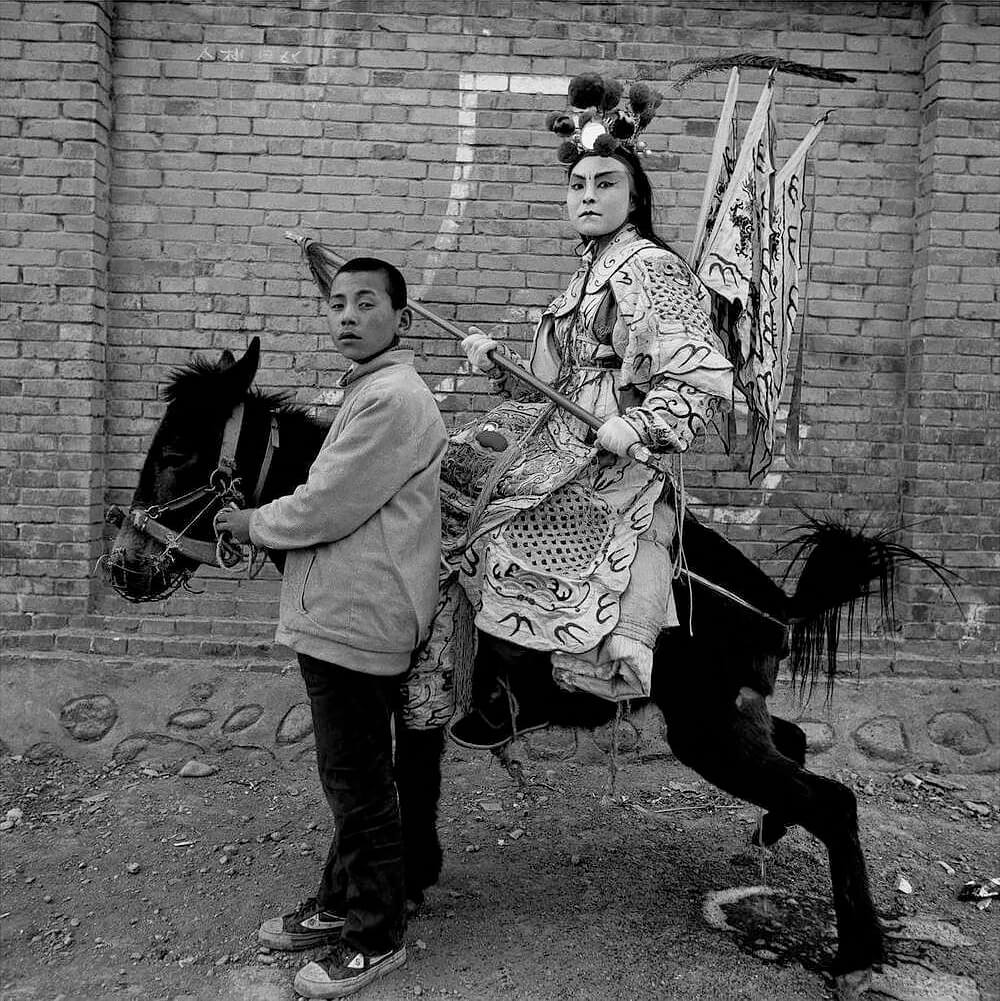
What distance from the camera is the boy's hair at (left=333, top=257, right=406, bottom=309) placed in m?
2.73

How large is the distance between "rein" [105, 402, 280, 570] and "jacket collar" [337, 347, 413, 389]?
375mm

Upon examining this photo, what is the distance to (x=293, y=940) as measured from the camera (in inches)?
120

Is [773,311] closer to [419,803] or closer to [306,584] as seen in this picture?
[306,584]

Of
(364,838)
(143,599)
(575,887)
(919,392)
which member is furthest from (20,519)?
(919,392)

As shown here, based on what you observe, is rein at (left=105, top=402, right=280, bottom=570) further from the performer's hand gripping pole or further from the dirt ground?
the dirt ground

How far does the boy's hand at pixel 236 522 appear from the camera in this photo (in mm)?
2744

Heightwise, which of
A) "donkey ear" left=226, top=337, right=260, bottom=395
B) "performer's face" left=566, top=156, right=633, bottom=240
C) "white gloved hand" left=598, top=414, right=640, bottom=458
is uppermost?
"performer's face" left=566, top=156, right=633, bottom=240

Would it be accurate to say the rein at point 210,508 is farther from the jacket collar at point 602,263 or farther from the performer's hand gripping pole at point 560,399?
the jacket collar at point 602,263

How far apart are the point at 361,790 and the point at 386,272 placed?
1542 millimetres

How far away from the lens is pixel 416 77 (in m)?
4.77

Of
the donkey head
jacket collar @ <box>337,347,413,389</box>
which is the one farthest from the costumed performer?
the donkey head

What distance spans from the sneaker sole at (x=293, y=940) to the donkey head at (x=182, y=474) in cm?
122

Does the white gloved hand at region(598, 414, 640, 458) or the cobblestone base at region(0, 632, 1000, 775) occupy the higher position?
the white gloved hand at region(598, 414, 640, 458)

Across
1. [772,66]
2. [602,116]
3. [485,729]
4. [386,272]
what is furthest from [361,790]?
[772,66]
